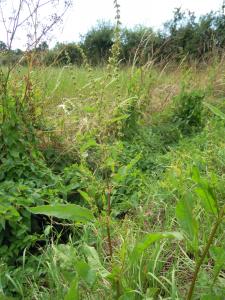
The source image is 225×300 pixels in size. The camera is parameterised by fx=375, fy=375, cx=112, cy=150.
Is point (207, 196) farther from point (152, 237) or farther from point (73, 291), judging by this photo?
point (73, 291)

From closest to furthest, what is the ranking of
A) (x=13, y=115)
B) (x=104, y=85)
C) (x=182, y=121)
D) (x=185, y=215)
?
(x=185, y=215) → (x=104, y=85) → (x=13, y=115) → (x=182, y=121)

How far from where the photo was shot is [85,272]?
125cm

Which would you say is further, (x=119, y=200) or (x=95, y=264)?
(x=119, y=200)

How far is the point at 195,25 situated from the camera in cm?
1386

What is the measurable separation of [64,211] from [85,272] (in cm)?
24

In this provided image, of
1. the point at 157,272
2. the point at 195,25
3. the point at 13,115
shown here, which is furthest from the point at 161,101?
the point at 195,25

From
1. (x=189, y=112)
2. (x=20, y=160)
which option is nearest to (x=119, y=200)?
(x=20, y=160)

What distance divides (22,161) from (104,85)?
1538 millimetres

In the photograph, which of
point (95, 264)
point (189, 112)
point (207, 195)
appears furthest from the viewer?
point (189, 112)

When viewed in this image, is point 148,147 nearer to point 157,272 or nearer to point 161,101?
point 161,101

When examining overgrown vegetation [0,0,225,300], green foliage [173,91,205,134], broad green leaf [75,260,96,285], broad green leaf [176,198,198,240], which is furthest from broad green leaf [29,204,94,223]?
green foliage [173,91,205,134]

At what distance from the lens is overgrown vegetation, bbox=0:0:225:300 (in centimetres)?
130

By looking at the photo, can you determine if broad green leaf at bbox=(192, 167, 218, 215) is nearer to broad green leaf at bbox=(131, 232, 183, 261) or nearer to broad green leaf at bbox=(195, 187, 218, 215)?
broad green leaf at bbox=(195, 187, 218, 215)

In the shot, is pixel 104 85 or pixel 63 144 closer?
Answer: pixel 104 85
